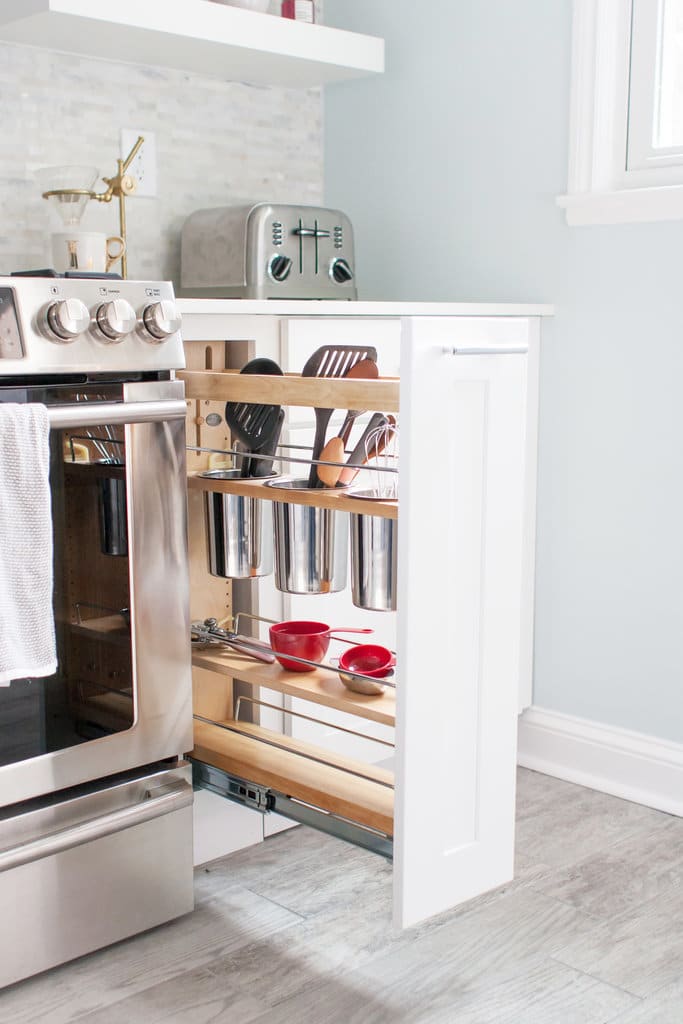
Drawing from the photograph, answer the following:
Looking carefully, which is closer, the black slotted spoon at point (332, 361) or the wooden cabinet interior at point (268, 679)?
the wooden cabinet interior at point (268, 679)

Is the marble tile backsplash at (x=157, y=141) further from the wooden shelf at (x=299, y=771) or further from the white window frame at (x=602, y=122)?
the wooden shelf at (x=299, y=771)

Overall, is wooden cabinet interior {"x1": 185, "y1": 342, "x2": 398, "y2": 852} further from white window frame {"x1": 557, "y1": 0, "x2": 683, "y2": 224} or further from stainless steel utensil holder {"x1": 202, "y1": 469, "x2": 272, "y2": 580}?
white window frame {"x1": 557, "y1": 0, "x2": 683, "y2": 224}

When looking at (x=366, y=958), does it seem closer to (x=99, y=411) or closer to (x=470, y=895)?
(x=470, y=895)

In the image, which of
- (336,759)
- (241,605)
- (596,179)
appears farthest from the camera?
(596,179)

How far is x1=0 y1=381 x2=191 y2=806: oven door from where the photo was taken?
158 centimetres

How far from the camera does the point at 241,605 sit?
2055 mm

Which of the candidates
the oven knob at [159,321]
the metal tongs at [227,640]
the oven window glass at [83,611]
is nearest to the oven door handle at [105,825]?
the oven window glass at [83,611]

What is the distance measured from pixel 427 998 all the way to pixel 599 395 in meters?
1.26

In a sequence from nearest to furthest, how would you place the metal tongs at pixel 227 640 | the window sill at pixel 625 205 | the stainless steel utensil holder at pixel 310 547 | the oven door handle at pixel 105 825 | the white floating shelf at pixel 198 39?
1. the oven door handle at pixel 105 825
2. the stainless steel utensil holder at pixel 310 547
3. the metal tongs at pixel 227 640
4. the white floating shelf at pixel 198 39
5. the window sill at pixel 625 205

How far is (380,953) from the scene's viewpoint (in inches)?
67.8

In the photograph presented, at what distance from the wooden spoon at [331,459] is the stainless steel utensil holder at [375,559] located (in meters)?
0.08

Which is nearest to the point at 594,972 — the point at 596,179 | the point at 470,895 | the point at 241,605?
the point at 470,895

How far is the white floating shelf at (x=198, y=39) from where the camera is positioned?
2.08 meters

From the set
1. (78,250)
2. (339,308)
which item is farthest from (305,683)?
(78,250)
